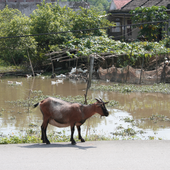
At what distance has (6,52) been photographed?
88.6 feet

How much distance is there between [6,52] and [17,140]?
21.7m

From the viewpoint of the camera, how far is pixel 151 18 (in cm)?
2698

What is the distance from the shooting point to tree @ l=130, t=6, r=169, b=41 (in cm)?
2647

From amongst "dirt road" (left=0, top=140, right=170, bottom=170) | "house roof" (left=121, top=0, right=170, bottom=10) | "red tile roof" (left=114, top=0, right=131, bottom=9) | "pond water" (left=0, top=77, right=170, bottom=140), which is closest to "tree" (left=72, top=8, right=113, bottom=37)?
"house roof" (left=121, top=0, right=170, bottom=10)

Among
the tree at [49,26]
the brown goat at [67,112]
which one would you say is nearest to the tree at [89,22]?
the tree at [49,26]

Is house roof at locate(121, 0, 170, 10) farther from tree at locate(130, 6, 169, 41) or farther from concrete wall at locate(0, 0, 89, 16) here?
concrete wall at locate(0, 0, 89, 16)

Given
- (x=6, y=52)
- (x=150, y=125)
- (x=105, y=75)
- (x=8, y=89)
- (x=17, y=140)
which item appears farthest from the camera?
(x=6, y=52)

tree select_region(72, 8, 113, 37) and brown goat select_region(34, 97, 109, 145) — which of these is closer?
brown goat select_region(34, 97, 109, 145)

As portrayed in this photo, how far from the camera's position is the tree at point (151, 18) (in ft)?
86.8

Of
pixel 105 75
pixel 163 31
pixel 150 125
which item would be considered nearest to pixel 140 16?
pixel 163 31

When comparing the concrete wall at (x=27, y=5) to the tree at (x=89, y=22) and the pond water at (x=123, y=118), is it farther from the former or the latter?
the pond water at (x=123, y=118)

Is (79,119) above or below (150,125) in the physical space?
above

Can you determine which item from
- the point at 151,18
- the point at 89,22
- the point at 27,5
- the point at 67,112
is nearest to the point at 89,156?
the point at 67,112

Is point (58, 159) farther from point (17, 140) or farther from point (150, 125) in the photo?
point (150, 125)
